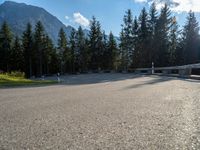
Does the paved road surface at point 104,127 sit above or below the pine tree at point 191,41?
below

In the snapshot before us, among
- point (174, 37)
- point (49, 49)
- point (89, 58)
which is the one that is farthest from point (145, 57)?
point (49, 49)

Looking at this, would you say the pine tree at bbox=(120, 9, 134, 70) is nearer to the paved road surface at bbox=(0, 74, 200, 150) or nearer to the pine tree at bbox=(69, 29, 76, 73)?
the pine tree at bbox=(69, 29, 76, 73)

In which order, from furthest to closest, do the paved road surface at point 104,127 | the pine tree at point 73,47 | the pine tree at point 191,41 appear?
the pine tree at point 73,47, the pine tree at point 191,41, the paved road surface at point 104,127

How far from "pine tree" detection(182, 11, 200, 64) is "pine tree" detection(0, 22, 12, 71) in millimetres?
41511

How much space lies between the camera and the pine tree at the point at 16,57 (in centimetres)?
6554

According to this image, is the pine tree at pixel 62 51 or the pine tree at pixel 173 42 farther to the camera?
the pine tree at pixel 62 51

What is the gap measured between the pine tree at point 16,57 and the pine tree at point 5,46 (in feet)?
3.95

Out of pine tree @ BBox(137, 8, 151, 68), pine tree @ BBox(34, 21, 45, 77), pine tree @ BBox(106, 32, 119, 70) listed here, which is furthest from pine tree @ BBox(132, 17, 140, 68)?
pine tree @ BBox(34, 21, 45, 77)

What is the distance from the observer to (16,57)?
66.4 metres

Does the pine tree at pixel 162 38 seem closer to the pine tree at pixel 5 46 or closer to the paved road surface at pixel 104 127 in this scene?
the pine tree at pixel 5 46

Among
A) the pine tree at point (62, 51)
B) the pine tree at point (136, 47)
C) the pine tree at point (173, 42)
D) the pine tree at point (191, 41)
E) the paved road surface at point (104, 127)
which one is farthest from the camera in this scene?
the pine tree at point (62, 51)

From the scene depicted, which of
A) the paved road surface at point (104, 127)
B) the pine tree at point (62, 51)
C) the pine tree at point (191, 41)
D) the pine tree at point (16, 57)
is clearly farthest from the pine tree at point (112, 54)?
the paved road surface at point (104, 127)

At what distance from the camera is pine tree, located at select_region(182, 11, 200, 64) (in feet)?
150

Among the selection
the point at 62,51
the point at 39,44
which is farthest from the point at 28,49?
the point at 62,51
